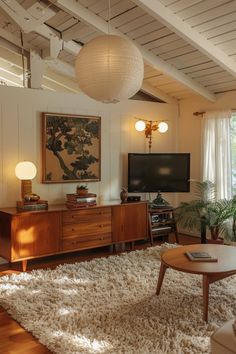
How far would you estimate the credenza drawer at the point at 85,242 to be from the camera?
168 inches

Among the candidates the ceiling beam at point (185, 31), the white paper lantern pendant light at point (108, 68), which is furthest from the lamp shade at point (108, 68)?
the ceiling beam at point (185, 31)

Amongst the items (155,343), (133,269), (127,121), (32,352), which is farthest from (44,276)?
(127,121)

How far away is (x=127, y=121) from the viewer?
5398mm

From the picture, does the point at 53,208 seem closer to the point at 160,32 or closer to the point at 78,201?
the point at 78,201

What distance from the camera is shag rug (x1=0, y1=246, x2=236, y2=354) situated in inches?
95.5

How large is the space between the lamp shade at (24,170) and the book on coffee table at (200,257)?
2.08 meters

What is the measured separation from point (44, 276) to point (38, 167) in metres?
1.47

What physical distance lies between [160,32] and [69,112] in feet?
5.17

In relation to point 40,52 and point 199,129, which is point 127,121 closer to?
A: point 199,129

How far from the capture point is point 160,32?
4.05 meters

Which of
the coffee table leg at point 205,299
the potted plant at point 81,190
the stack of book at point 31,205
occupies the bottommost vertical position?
the coffee table leg at point 205,299

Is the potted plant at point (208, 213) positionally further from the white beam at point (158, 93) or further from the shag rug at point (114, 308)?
the white beam at point (158, 93)

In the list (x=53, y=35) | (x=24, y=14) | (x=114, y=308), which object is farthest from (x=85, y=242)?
(x=24, y=14)

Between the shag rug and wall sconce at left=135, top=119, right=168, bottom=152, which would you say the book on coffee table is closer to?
the shag rug
